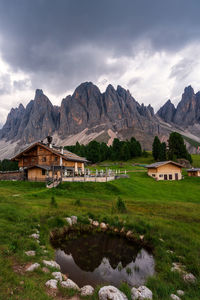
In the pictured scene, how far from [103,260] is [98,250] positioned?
37.0 inches

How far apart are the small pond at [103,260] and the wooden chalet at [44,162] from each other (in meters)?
22.3

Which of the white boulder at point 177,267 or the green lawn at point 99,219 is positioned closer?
the green lawn at point 99,219

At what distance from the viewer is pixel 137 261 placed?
786 centimetres

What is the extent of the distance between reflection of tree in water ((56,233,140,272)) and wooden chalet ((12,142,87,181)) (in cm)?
2189

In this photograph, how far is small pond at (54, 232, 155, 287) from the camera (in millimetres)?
6516

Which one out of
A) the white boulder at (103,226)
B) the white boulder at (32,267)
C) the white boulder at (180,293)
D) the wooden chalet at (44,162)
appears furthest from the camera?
the wooden chalet at (44,162)

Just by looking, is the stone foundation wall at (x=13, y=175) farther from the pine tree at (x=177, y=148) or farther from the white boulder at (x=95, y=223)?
the pine tree at (x=177, y=148)

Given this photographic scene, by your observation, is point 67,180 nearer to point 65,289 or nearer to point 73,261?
point 73,261

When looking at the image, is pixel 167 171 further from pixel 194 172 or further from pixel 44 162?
pixel 44 162

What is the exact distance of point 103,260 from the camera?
7.81 meters

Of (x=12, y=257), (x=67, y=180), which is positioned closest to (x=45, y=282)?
(x=12, y=257)

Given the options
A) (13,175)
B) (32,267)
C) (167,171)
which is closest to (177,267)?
(32,267)

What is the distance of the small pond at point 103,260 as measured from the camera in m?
6.52

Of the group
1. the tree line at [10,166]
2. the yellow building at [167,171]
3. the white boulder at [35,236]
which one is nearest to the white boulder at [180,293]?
the white boulder at [35,236]
